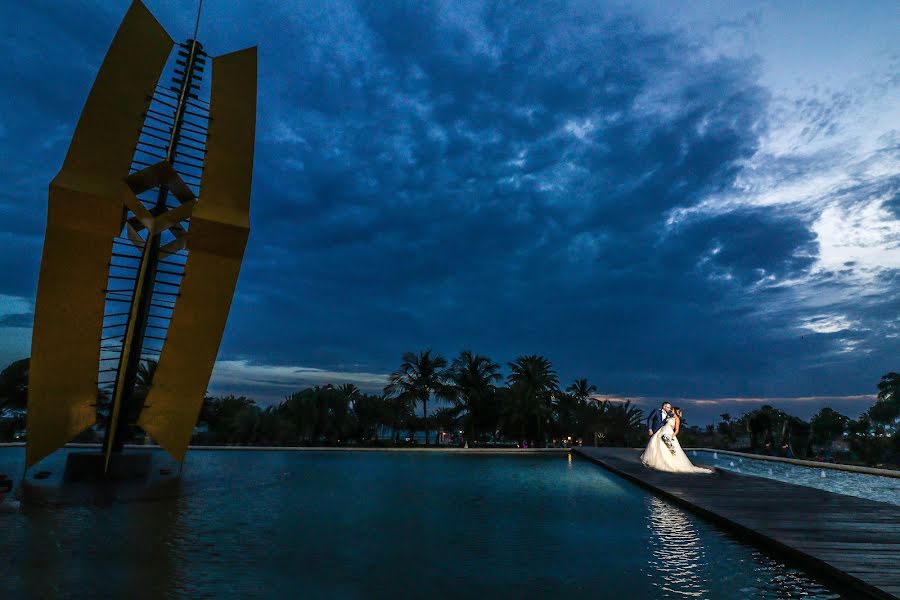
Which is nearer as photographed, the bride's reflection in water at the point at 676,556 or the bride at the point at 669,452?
the bride's reflection in water at the point at 676,556

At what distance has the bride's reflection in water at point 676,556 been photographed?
554 centimetres

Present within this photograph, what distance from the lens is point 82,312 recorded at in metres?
12.9

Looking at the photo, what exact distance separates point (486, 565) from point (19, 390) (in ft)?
130

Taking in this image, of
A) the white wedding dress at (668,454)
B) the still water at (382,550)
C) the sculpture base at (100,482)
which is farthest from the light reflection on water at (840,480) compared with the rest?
the sculpture base at (100,482)

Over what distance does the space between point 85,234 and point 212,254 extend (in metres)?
2.67

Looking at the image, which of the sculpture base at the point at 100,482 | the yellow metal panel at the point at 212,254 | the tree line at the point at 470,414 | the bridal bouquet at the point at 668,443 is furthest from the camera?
the tree line at the point at 470,414

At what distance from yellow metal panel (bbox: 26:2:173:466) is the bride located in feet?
50.9

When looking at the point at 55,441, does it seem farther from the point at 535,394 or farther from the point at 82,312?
the point at 535,394

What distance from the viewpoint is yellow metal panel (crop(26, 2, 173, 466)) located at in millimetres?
12133

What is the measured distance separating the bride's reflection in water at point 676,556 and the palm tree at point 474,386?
29772 mm

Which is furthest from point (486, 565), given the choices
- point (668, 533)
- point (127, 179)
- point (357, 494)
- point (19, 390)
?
point (19, 390)

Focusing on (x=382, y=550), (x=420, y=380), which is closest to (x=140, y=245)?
(x=382, y=550)

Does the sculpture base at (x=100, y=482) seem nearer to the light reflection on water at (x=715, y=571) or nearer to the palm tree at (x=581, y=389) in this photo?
the light reflection on water at (x=715, y=571)

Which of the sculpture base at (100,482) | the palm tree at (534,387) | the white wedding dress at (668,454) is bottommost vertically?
the sculpture base at (100,482)
